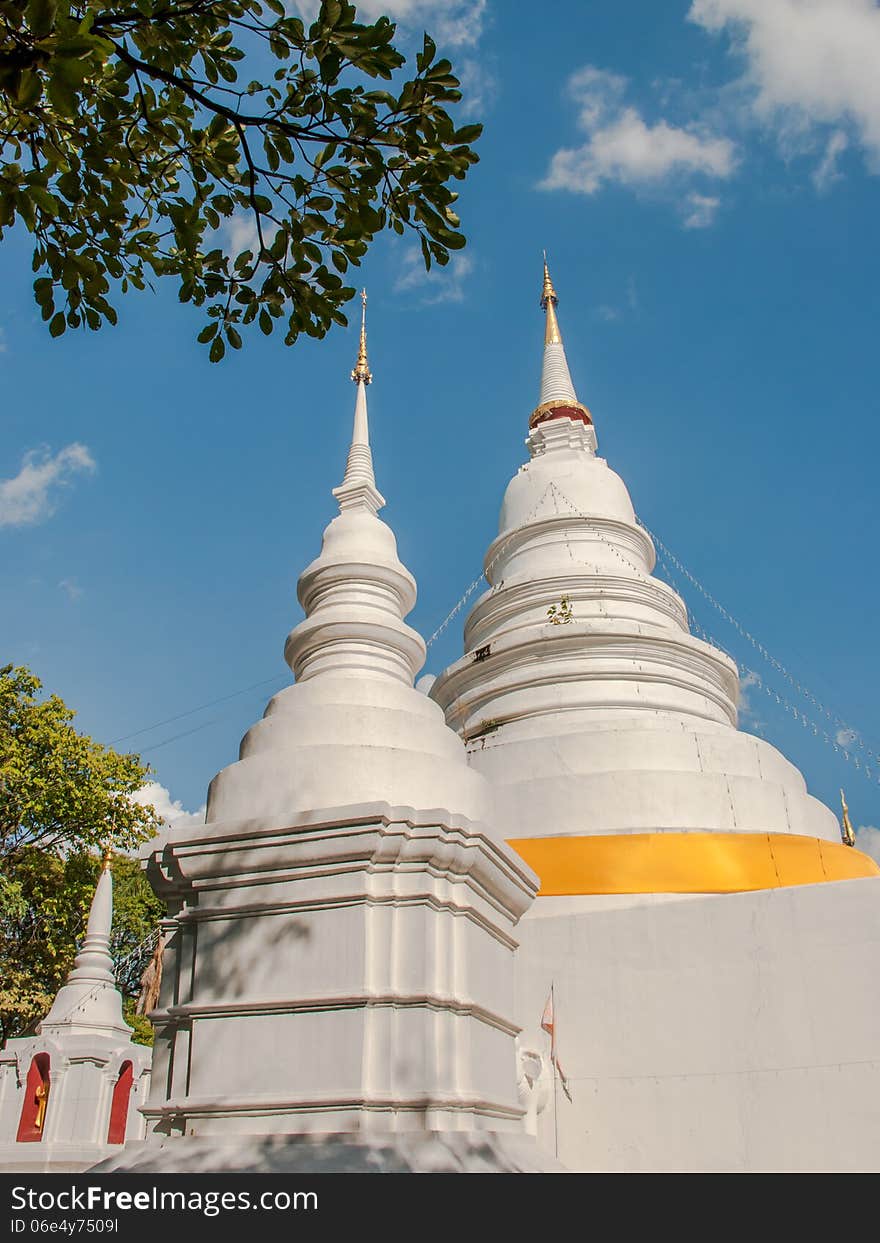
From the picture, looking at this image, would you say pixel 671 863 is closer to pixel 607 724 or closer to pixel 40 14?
pixel 607 724

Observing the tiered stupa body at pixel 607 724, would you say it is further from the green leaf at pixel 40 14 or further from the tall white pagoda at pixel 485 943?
the green leaf at pixel 40 14

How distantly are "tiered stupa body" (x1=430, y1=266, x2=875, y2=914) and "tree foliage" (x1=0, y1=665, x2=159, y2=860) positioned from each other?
10.2 m

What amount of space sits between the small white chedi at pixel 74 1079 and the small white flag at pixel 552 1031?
10.3m

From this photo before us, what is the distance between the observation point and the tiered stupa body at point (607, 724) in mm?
8422

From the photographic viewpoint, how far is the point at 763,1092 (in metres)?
6.50

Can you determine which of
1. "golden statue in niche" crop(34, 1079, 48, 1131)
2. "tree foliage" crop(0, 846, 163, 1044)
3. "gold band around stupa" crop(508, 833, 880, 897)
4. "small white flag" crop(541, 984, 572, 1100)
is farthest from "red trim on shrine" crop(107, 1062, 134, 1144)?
"small white flag" crop(541, 984, 572, 1100)

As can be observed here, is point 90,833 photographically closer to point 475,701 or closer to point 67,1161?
point 67,1161

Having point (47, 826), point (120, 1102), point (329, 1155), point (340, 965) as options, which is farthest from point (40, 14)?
point (47, 826)

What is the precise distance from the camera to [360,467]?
35.7 ft

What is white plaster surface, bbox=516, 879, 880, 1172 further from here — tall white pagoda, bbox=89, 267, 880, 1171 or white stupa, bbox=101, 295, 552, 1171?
white stupa, bbox=101, 295, 552, 1171

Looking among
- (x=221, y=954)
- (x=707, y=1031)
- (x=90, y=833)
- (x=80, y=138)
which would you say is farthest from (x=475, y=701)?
(x=90, y=833)

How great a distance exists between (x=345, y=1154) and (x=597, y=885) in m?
4.03

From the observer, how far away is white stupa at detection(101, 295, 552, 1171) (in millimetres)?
4906

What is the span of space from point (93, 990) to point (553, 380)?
1395 centimetres
